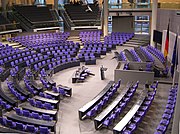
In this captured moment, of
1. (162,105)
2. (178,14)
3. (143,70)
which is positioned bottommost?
(162,105)

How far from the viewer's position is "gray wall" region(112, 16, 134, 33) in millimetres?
31844

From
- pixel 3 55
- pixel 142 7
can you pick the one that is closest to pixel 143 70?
pixel 3 55

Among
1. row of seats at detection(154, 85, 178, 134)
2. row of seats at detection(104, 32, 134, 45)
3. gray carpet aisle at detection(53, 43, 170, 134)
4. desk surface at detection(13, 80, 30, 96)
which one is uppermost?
row of seats at detection(104, 32, 134, 45)

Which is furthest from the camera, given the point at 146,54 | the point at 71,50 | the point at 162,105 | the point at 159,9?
the point at 159,9

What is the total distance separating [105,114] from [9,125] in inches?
157

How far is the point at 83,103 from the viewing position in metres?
13.3

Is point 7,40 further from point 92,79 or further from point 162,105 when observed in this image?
point 162,105

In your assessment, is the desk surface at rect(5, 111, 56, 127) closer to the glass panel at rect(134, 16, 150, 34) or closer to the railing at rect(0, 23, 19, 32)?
the railing at rect(0, 23, 19, 32)

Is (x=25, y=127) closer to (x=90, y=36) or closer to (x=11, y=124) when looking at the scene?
(x=11, y=124)

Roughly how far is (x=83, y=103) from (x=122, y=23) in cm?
2072

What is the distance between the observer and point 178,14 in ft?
62.3

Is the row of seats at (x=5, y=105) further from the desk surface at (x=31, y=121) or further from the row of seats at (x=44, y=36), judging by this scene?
the row of seats at (x=44, y=36)

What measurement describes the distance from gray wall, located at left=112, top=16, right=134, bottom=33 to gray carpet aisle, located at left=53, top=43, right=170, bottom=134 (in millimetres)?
13378

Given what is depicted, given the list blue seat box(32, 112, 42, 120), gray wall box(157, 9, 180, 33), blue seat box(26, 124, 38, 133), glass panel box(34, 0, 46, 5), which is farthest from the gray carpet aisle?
glass panel box(34, 0, 46, 5)
